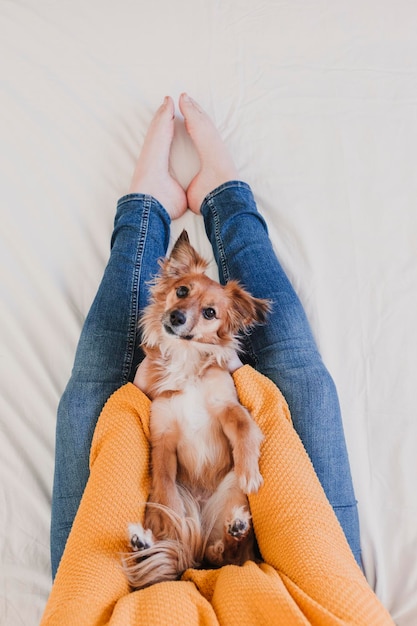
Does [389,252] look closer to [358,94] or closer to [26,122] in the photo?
[358,94]

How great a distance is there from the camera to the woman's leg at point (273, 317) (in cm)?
145

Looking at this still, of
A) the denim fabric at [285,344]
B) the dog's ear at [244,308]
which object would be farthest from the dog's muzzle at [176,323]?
the denim fabric at [285,344]

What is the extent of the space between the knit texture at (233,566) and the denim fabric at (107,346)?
104mm

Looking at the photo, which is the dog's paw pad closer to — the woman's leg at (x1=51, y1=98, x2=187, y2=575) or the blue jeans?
the blue jeans

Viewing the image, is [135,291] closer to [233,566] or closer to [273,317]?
[273,317]

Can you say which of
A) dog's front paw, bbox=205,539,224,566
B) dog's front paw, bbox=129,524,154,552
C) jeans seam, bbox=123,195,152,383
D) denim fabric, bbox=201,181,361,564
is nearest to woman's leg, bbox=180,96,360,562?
denim fabric, bbox=201,181,361,564

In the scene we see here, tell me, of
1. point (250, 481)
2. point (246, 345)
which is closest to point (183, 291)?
point (246, 345)

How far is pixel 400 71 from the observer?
7.00 feet

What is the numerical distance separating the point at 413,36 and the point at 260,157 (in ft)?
2.91

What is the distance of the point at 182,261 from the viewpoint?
1574mm

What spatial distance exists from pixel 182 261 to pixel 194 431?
0.52 m

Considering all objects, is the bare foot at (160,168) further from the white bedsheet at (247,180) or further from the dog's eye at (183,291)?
the dog's eye at (183,291)

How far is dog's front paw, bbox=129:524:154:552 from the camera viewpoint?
1.18 m

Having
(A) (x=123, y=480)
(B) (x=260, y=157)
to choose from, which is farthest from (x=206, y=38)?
(A) (x=123, y=480)
